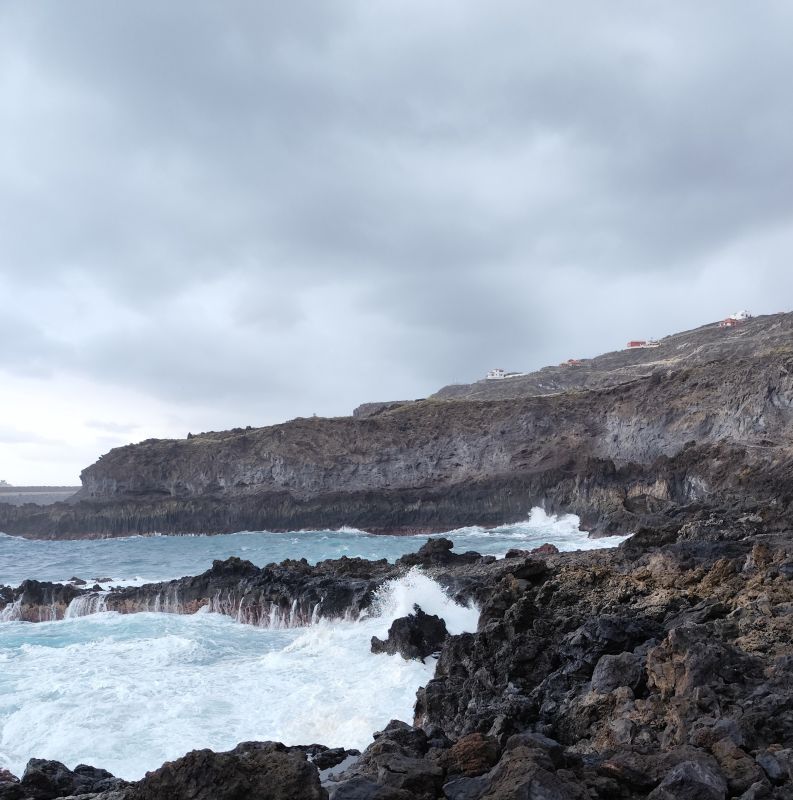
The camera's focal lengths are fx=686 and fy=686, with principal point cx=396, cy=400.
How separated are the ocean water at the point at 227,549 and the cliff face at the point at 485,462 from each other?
299cm

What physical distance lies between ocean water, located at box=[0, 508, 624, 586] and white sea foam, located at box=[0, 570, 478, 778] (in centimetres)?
1379

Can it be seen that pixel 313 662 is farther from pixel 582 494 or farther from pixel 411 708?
pixel 582 494

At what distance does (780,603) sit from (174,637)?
15.7 m

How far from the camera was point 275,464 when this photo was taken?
2724 inches

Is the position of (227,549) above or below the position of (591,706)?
below

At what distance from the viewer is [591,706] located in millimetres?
8430

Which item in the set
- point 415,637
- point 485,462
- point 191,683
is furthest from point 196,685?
point 485,462

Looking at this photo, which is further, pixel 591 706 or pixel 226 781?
pixel 591 706

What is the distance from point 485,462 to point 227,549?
939 inches

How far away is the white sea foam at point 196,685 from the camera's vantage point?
11719 mm

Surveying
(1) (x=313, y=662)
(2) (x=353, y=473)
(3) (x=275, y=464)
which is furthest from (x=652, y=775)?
(3) (x=275, y=464)

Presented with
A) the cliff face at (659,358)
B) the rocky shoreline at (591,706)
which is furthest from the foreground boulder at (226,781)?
the cliff face at (659,358)

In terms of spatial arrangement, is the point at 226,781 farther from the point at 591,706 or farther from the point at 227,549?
the point at 227,549

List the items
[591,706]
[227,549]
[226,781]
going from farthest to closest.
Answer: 1. [227,549]
2. [591,706]
3. [226,781]
